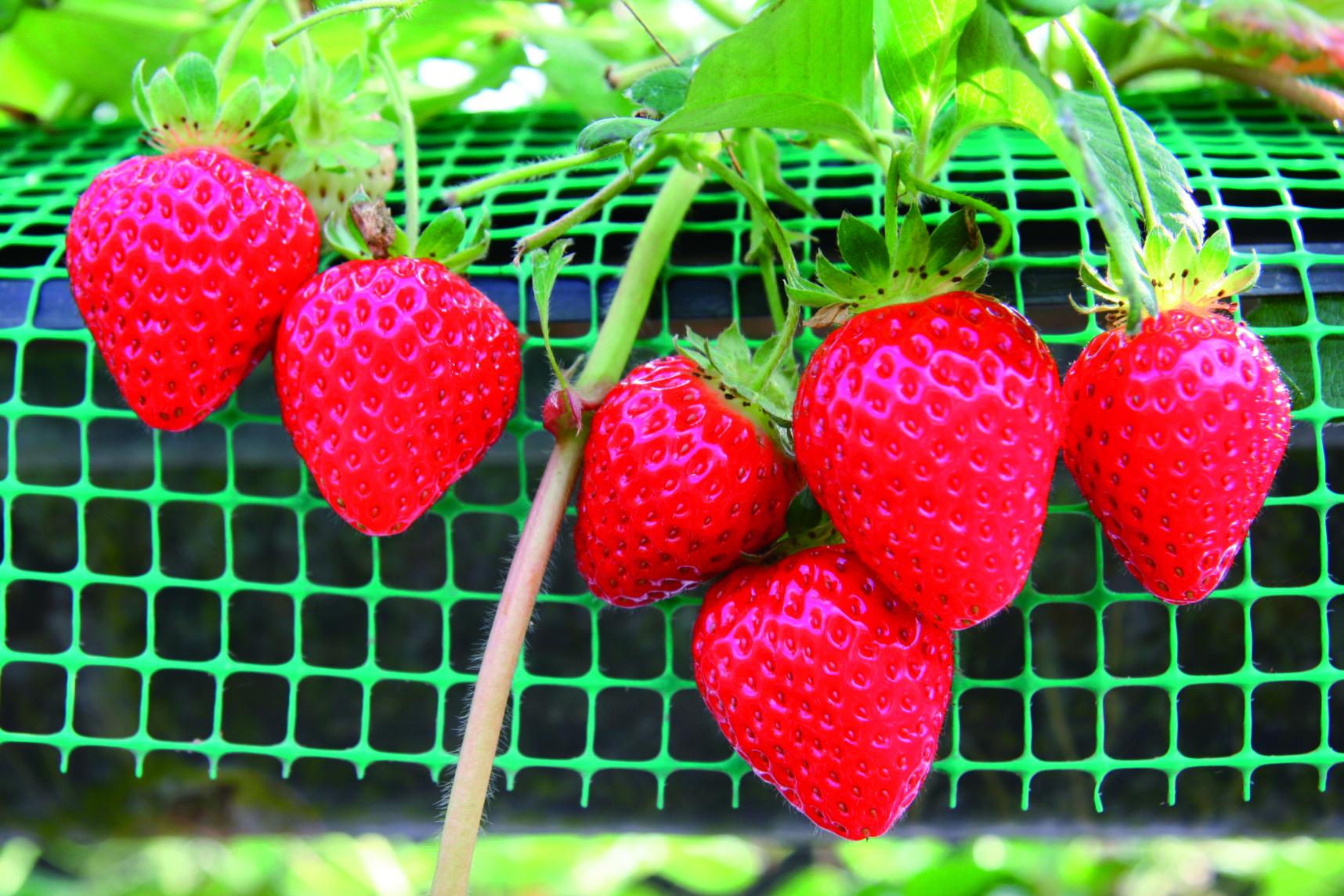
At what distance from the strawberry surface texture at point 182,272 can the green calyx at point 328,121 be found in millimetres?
39

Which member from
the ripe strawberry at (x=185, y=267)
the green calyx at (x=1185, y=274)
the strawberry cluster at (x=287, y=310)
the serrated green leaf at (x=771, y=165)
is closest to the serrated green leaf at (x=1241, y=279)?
the green calyx at (x=1185, y=274)

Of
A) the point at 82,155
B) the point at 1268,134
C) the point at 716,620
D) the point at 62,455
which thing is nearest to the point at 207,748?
the point at 62,455

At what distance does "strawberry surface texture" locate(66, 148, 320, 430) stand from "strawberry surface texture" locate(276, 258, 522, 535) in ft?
0.10

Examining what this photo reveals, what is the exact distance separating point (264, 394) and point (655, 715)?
344 mm

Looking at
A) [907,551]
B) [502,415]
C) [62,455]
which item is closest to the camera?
[907,551]

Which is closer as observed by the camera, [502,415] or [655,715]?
[502,415]

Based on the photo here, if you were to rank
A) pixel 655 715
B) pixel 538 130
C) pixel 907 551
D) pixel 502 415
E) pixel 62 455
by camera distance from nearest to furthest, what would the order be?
1. pixel 907 551
2. pixel 502 415
3. pixel 62 455
4. pixel 655 715
5. pixel 538 130

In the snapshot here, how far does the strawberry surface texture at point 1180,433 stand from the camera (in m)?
0.42

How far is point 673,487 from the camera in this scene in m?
0.46

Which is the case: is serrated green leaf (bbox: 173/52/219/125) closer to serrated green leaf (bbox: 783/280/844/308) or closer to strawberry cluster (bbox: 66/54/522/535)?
strawberry cluster (bbox: 66/54/522/535)

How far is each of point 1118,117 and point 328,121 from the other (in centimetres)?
39

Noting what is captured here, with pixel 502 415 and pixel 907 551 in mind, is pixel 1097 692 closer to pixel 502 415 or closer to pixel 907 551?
pixel 907 551

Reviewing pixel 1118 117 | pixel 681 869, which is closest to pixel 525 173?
pixel 1118 117

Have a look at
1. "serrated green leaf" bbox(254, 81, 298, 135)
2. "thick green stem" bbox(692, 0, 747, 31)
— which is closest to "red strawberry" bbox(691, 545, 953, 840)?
"serrated green leaf" bbox(254, 81, 298, 135)
